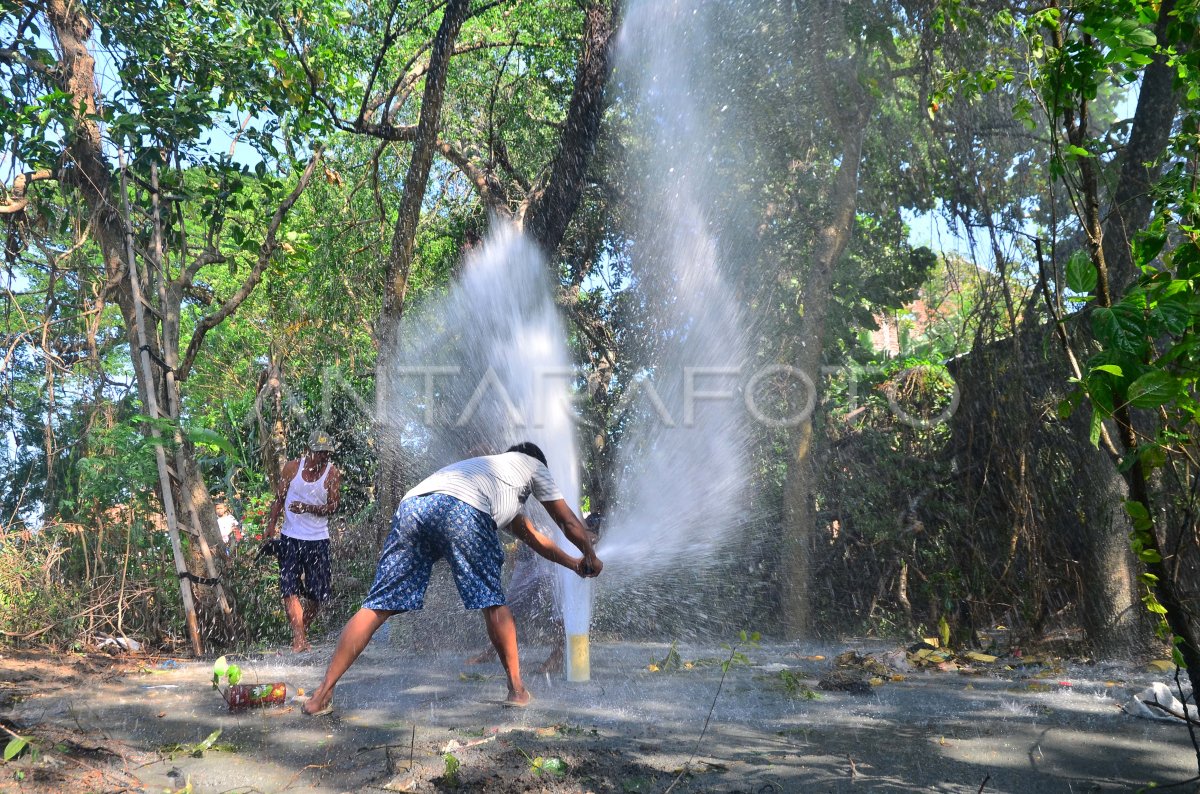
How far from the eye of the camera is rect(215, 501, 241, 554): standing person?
8.37 metres

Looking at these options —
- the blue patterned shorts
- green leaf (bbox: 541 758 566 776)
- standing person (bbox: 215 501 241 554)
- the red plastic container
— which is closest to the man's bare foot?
the blue patterned shorts

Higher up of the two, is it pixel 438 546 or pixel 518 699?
pixel 438 546

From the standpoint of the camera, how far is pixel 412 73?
10375 mm

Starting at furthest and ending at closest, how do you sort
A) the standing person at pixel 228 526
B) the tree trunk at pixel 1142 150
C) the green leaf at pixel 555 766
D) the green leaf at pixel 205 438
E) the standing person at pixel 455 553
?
the standing person at pixel 228 526 → the green leaf at pixel 205 438 → the tree trunk at pixel 1142 150 → the standing person at pixel 455 553 → the green leaf at pixel 555 766

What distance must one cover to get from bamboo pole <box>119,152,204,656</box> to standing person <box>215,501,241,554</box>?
1155 millimetres

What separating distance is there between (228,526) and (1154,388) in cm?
925

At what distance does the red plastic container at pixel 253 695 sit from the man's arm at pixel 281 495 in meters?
2.30

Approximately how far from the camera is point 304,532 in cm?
676

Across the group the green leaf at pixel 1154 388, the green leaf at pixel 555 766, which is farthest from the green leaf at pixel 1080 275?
the green leaf at pixel 555 766

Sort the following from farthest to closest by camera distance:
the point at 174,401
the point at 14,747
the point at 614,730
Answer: the point at 174,401 < the point at 614,730 < the point at 14,747

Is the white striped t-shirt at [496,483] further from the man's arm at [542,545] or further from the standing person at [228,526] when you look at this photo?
the standing person at [228,526]

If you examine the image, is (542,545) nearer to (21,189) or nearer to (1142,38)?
(1142,38)

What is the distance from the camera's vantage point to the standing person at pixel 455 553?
459cm

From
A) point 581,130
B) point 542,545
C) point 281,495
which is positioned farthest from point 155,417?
point 581,130
